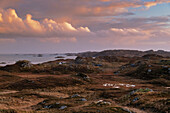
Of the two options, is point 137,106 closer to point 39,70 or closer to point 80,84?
point 80,84

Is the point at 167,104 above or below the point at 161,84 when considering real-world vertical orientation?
above

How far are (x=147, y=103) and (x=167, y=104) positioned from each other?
381cm

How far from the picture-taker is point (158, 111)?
72.3ft

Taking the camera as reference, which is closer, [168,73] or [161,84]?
[161,84]

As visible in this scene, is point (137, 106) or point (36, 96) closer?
point (137, 106)

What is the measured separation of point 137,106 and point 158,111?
188 inches

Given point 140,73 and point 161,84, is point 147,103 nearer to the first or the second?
point 161,84

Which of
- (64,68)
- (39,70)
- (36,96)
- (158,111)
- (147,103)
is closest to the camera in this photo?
(158,111)

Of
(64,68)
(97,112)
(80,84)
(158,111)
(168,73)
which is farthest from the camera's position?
(64,68)

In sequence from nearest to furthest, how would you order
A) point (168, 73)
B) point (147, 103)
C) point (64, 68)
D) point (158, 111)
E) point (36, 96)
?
point (158, 111) → point (147, 103) → point (36, 96) → point (168, 73) → point (64, 68)

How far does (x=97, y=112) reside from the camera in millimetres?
18750

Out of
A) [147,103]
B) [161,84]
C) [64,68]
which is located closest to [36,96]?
[147,103]

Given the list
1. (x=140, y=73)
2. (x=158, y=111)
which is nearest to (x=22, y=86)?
(x=158, y=111)

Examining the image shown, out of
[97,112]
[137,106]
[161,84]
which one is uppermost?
[97,112]
